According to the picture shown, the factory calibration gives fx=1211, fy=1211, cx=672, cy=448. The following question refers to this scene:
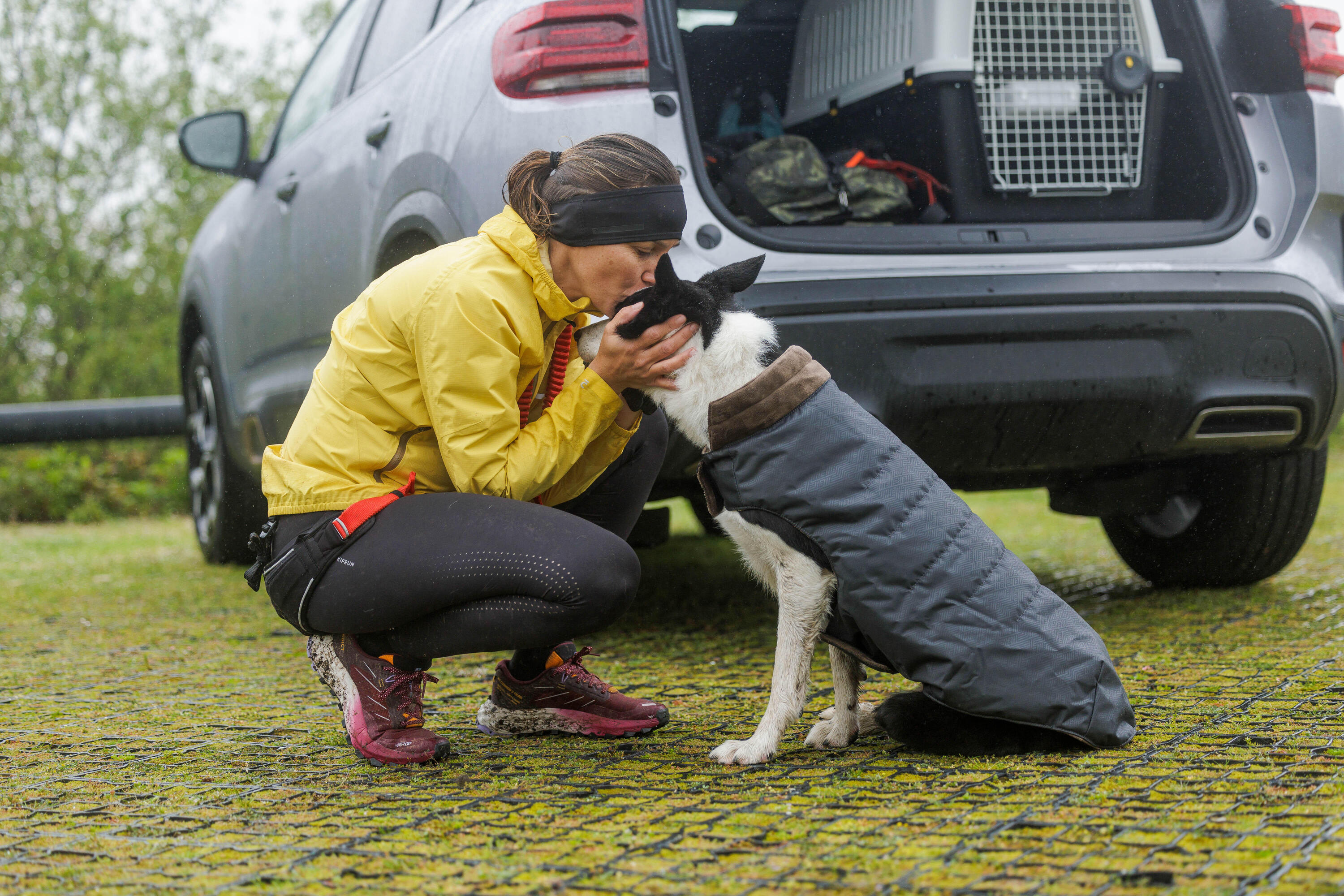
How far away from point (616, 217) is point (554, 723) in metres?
1.02

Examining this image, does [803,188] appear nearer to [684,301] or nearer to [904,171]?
[904,171]

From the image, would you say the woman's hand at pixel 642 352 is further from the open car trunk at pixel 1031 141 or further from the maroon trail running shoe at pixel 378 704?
the open car trunk at pixel 1031 141

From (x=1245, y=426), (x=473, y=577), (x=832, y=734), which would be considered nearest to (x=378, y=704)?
(x=473, y=577)

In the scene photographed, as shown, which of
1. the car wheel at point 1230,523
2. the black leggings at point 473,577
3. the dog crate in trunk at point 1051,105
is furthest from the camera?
the car wheel at point 1230,523

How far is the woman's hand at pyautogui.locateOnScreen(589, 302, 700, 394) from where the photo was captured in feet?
7.14

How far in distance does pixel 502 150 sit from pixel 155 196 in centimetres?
1264

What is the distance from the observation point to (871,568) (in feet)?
6.75

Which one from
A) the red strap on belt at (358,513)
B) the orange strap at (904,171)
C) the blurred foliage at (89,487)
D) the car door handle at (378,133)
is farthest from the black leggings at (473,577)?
the blurred foliage at (89,487)

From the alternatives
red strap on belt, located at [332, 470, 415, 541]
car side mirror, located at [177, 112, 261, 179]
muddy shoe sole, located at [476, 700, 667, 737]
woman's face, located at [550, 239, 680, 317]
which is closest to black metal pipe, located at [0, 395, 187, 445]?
car side mirror, located at [177, 112, 261, 179]

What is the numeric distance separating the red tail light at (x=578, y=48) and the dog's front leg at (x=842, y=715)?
1.36m

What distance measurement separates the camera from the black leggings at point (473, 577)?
84.6 inches

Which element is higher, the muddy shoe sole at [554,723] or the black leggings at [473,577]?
the black leggings at [473,577]

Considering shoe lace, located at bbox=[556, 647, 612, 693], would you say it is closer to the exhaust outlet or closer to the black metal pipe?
the exhaust outlet

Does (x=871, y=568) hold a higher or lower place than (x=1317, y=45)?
lower
